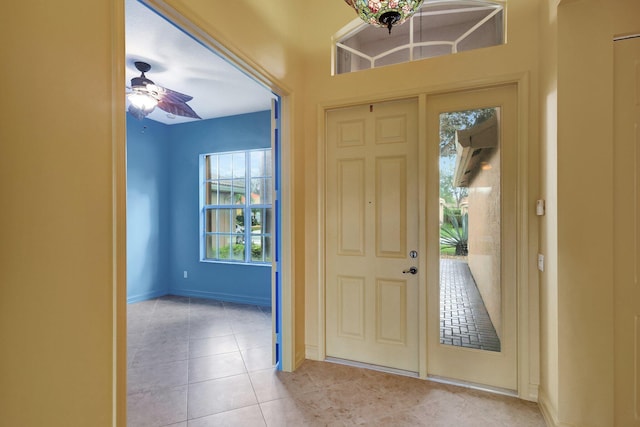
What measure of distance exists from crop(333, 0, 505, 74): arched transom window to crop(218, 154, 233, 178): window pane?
9.48 ft

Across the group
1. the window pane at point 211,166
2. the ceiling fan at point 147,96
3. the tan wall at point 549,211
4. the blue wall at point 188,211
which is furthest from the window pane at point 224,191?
the tan wall at point 549,211

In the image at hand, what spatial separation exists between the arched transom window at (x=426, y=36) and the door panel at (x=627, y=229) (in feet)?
2.96

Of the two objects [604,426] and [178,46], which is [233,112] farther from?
[604,426]

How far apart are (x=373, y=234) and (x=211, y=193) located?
11.8 feet

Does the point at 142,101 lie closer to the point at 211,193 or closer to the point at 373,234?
the point at 211,193

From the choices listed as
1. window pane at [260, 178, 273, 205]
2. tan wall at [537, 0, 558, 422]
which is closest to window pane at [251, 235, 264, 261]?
window pane at [260, 178, 273, 205]

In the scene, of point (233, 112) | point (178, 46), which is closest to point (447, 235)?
point (178, 46)

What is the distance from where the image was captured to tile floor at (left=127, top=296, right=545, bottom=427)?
199 centimetres

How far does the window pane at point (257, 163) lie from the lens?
4.80 meters

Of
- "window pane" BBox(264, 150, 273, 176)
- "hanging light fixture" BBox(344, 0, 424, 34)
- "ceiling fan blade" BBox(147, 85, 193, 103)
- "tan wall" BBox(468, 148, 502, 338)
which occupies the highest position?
"ceiling fan blade" BBox(147, 85, 193, 103)

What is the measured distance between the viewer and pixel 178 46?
291 cm

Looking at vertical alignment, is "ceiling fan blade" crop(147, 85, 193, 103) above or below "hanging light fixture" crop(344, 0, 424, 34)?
above

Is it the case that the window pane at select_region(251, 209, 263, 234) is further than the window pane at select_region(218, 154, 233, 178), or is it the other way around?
the window pane at select_region(218, 154, 233, 178)

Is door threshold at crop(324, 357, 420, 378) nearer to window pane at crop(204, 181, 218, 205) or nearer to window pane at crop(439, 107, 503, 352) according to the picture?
window pane at crop(439, 107, 503, 352)
